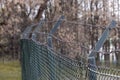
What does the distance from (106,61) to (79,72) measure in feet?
8.61

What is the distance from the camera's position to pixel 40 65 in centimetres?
534

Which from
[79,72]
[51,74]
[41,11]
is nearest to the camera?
[79,72]

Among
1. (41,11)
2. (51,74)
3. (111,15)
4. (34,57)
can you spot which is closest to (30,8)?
(41,11)

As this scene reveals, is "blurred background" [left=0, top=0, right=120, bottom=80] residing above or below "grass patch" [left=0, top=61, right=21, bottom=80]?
above

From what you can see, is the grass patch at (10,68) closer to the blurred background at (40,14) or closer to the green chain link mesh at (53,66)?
the blurred background at (40,14)

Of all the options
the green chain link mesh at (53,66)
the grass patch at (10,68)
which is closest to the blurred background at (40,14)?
the grass patch at (10,68)

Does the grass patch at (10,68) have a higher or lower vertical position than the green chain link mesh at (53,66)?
lower

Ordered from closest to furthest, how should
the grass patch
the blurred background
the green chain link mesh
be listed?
the green chain link mesh, the grass patch, the blurred background

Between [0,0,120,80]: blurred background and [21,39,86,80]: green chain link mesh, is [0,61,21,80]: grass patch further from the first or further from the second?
[21,39,86,80]: green chain link mesh

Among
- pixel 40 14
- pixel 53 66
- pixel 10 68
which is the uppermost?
pixel 40 14

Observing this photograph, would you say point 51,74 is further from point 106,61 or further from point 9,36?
point 9,36

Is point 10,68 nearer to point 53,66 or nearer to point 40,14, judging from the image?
point 40,14

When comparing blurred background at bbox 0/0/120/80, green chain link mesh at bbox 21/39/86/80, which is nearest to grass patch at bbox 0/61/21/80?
blurred background at bbox 0/0/120/80

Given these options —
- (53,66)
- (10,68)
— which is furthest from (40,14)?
(53,66)
